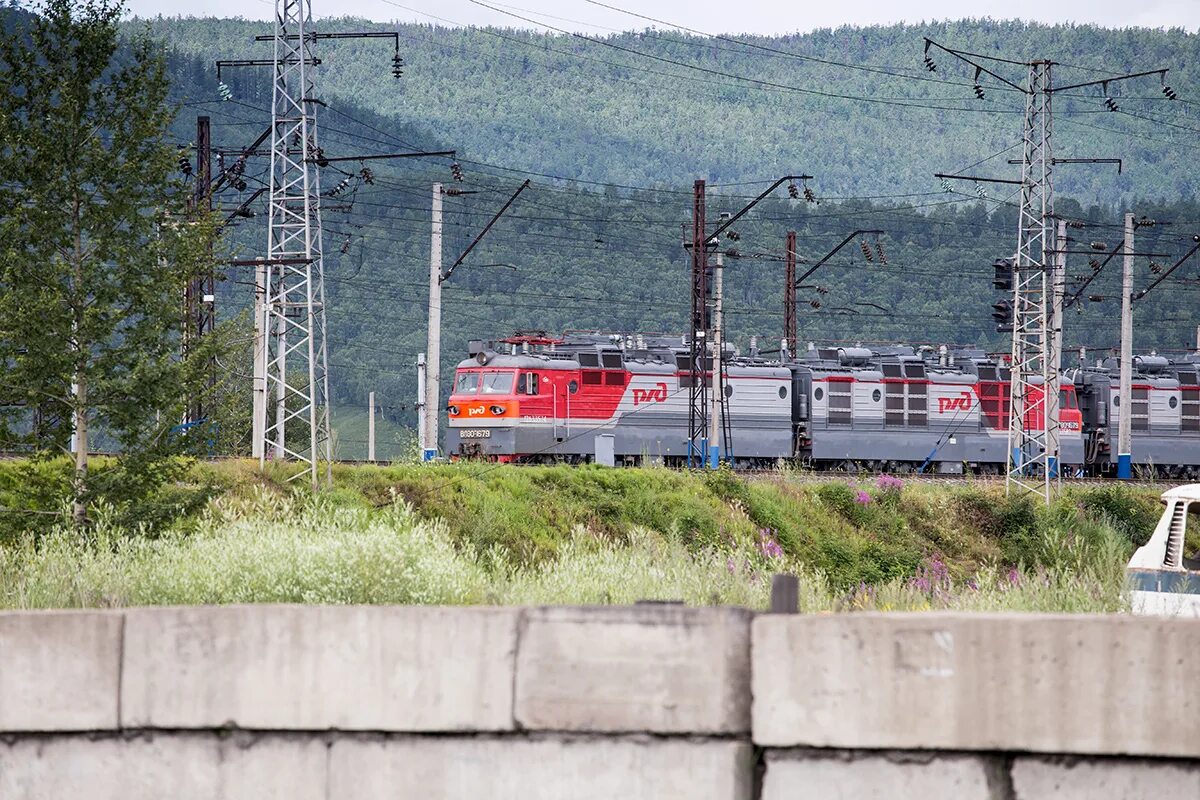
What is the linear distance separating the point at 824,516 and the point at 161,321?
20.6m

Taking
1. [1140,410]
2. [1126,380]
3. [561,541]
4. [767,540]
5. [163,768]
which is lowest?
[767,540]

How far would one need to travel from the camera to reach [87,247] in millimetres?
17328

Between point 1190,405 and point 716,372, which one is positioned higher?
point 716,372

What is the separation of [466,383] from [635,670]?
38266 millimetres

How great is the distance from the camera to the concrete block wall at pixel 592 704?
22.2ft

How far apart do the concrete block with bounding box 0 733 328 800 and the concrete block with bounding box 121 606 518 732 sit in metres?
0.11

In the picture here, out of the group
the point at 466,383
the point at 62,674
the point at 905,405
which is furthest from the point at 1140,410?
the point at 62,674

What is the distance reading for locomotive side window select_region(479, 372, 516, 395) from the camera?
4347cm

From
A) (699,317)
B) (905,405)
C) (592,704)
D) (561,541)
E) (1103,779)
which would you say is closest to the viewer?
(1103,779)

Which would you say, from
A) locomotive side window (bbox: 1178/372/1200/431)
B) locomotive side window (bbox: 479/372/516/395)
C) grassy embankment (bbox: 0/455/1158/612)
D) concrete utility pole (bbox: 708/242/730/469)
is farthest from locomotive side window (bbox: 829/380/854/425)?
locomotive side window (bbox: 1178/372/1200/431)

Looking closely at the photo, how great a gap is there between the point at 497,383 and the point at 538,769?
36.8m

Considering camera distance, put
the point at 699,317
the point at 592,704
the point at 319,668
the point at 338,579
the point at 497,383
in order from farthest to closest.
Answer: the point at 497,383 → the point at 699,317 → the point at 338,579 → the point at 319,668 → the point at 592,704

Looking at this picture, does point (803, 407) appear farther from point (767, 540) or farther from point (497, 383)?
point (767, 540)

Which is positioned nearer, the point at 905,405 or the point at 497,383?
the point at 497,383
